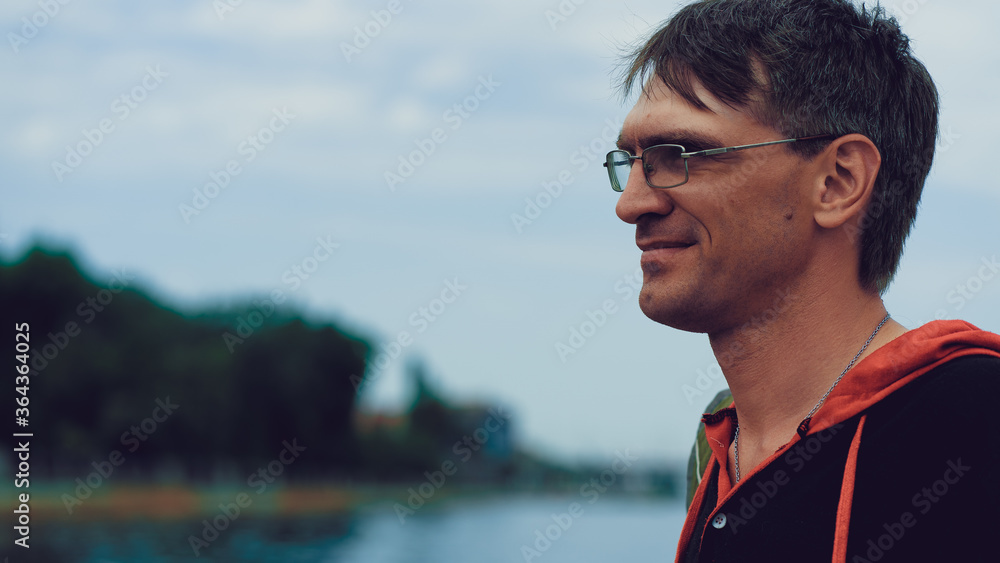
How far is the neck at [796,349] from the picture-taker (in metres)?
2.61

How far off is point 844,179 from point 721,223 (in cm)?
33

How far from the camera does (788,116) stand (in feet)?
8.56

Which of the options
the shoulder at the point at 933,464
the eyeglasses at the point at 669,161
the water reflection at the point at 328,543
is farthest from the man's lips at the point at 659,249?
the water reflection at the point at 328,543

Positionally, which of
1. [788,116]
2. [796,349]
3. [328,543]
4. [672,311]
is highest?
[328,543]

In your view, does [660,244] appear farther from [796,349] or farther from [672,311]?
[796,349]

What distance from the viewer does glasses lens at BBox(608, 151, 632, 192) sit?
113 inches

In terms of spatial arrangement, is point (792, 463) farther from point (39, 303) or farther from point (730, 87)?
point (39, 303)

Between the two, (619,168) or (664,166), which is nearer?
(664,166)

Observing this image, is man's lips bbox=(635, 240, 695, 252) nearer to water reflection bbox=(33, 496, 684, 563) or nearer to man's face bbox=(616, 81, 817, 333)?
man's face bbox=(616, 81, 817, 333)

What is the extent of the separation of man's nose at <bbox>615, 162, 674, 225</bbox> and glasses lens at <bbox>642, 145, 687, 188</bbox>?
2 cm

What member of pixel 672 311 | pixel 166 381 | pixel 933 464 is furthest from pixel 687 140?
pixel 166 381

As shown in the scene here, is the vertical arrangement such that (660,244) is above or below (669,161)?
below

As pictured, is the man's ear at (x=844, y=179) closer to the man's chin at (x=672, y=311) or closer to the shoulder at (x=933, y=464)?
the man's chin at (x=672, y=311)

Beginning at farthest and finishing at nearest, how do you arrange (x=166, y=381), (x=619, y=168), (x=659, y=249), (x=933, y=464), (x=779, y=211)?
(x=166, y=381)
(x=619, y=168)
(x=659, y=249)
(x=779, y=211)
(x=933, y=464)
